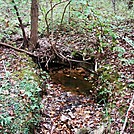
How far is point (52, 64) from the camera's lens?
30.3 ft

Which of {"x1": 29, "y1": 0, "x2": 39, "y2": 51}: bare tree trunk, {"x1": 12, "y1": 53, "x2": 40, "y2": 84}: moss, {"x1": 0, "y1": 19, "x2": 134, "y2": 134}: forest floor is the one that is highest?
{"x1": 29, "y1": 0, "x2": 39, "y2": 51}: bare tree trunk

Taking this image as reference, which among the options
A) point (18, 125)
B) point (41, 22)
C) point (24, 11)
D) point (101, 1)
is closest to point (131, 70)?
point (18, 125)

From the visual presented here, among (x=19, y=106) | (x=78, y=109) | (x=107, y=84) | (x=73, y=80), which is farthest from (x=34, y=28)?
(x=19, y=106)

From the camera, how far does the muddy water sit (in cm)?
785

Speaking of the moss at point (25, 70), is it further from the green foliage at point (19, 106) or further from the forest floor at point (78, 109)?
the green foliage at point (19, 106)

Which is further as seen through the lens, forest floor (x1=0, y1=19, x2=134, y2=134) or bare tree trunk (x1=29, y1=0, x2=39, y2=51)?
bare tree trunk (x1=29, y1=0, x2=39, y2=51)

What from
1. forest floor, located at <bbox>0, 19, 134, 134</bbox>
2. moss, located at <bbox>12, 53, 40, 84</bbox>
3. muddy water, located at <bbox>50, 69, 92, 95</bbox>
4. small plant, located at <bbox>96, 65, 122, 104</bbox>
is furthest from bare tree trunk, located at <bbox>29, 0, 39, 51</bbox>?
small plant, located at <bbox>96, 65, 122, 104</bbox>

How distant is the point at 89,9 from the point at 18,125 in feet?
12.3

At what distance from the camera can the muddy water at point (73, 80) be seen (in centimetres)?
785

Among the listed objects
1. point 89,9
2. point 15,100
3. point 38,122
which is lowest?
point 38,122

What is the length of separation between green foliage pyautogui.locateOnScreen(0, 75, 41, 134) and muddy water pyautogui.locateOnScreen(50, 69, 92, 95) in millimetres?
1834

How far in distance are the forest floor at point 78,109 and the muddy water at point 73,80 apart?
0.25 meters

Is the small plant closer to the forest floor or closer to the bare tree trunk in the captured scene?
the forest floor

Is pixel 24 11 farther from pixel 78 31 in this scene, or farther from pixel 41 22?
pixel 78 31
